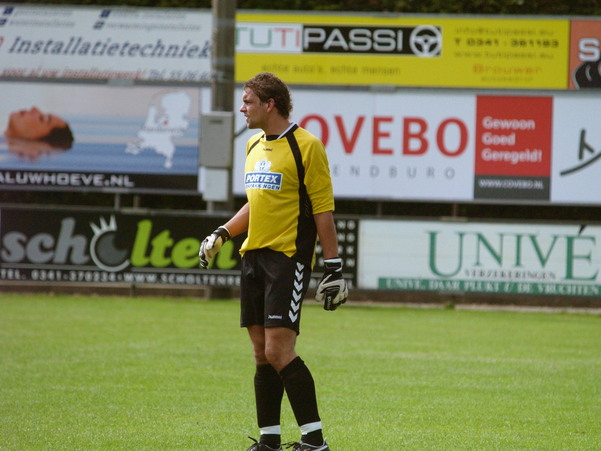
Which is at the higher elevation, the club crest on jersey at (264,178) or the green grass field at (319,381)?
the club crest on jersey at (264,178)

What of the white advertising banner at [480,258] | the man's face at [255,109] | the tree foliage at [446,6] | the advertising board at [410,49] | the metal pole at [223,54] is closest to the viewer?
the man's face at [255,109]

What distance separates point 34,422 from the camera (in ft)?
25.9

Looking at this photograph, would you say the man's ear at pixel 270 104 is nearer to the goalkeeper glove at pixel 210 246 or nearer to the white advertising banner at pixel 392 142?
the goalkeeper glove at pixel 210 246

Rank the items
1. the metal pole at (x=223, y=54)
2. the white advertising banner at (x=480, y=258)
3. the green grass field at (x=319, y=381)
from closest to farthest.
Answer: the green grass field at (x=319, y=381) < the white advertising banner at (x=480, y=258) < the metal pole at (x=223, y=54)

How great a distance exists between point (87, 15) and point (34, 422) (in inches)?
583

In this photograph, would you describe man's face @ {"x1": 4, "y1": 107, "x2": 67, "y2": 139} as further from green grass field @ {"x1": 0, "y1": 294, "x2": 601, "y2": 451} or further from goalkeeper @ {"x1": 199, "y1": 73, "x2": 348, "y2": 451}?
goalkeeper @ {"x1": 199, "y1": 73, "x2": 348, "y2": 451}

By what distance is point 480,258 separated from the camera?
1848 cm

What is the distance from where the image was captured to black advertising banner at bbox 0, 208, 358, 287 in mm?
18438

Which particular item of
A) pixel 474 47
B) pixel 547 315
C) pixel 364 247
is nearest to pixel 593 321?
pixel 547 315

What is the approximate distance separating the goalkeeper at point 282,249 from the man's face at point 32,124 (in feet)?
50.0

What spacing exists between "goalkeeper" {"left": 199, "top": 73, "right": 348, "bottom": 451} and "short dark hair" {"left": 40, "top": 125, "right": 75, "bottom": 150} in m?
15.2

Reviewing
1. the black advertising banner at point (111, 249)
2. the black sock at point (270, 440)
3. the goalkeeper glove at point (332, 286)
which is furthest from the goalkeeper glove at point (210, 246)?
the black advertising banner at point (111, 249)

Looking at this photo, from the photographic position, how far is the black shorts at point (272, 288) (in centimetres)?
Answer: 646

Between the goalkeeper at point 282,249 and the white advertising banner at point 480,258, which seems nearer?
the goalkeeper at point 282,249
